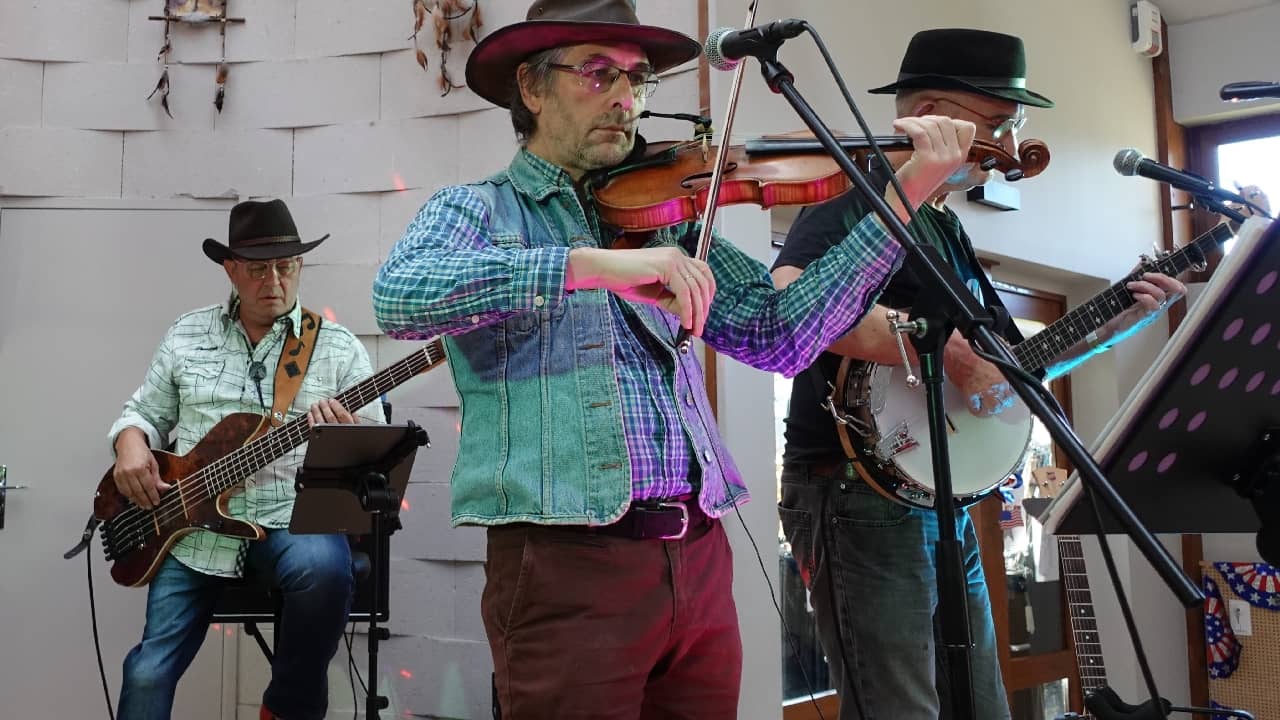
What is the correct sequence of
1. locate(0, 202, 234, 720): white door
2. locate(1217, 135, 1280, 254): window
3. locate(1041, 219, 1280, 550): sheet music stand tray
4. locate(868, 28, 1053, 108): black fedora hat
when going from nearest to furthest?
locate(1041, 219, 1280, 550): sheet music stand tray
locate(868, 28, 1053, 108): black fedora hat
locate(0, 202, 234, 720): white door
locate(1217, 135, 1280, 254): window

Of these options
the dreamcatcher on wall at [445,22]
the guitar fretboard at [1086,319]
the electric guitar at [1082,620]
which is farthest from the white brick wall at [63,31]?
the electric guitar at [1082,620]

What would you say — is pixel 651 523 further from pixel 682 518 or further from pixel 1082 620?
pixel 1082 620

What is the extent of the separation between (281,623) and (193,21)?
2445mm

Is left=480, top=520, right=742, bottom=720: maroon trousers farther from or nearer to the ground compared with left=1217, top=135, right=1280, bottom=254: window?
nearer to the ground

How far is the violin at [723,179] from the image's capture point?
167 cm

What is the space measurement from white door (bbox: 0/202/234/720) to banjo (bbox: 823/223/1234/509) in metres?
2.85

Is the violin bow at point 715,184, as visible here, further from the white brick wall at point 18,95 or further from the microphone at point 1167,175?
the white brick wall at point 18,95

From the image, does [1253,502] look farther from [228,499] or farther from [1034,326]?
[1034,326]

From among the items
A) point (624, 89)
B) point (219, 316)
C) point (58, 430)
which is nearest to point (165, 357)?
point (219, 316)

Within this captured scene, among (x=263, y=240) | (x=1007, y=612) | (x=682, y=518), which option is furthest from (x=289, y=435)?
(x=1007, y=612)

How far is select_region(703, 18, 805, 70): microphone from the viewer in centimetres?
151

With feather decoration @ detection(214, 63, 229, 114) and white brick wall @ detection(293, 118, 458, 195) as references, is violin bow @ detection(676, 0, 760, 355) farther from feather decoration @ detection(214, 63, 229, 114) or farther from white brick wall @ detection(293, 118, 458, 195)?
feather decoration @ detection(214, 63, 229, 114)

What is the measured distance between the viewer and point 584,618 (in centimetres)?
148

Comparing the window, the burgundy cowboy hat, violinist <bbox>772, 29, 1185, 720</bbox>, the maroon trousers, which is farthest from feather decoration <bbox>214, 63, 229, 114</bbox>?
the window
